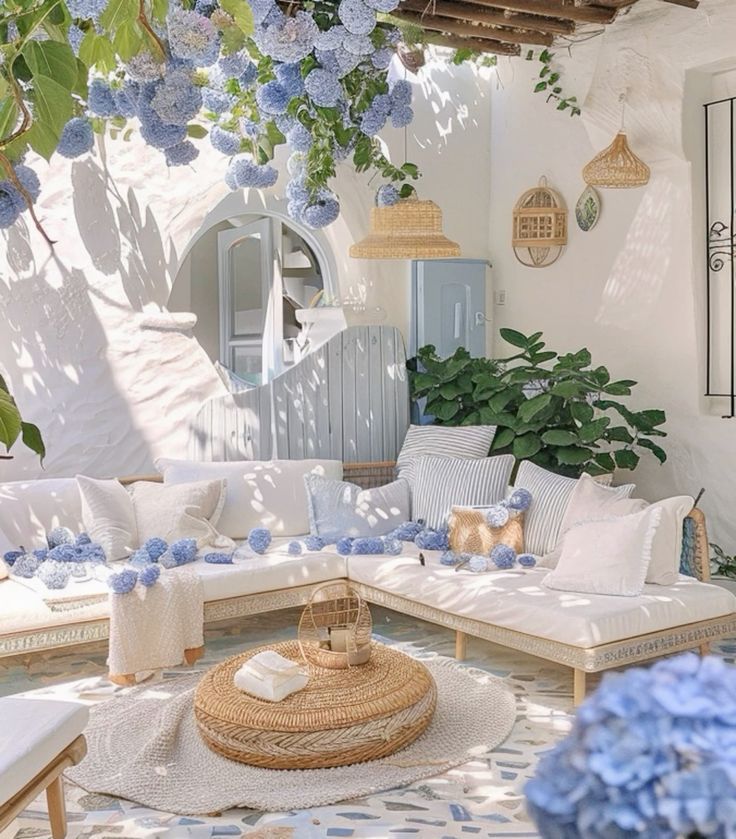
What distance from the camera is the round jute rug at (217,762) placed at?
362 cm

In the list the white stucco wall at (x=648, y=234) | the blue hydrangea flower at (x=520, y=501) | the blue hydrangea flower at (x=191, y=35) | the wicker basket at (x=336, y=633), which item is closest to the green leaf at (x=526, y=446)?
the blue hydrangea flower at (x=520, y=501)

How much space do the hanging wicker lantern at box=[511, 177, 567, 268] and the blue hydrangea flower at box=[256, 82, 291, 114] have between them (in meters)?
4.67

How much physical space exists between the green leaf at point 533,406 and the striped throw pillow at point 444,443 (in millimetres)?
236

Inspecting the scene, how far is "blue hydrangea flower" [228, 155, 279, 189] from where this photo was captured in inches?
160

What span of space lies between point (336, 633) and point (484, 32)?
153 inches

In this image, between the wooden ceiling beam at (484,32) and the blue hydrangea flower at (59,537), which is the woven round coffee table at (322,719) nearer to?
the blue hydrangea flower at (59,537)

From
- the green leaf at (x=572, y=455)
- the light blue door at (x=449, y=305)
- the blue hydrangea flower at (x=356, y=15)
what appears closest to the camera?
the blue hydrangea flower at (x=356, y=15)

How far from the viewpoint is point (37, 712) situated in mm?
3225

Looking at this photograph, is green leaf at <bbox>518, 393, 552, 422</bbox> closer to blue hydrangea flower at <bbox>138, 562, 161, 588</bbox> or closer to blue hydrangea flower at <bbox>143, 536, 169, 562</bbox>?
blue hydrangea flower at <bbox>143, 536, 169, 562</bbox>

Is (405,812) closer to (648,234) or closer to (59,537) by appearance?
(59,537)

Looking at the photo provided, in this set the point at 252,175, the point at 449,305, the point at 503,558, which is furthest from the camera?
the point at 449,305

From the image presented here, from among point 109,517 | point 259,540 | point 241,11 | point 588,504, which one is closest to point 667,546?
point 588,504

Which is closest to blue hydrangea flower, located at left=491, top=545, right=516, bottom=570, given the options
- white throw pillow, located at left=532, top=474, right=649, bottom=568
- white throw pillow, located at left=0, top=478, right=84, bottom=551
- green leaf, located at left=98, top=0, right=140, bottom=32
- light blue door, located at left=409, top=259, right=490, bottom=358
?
white throw pillow, located at left=532, top=474, right=649, bottom=568

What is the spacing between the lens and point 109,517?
212 inches
